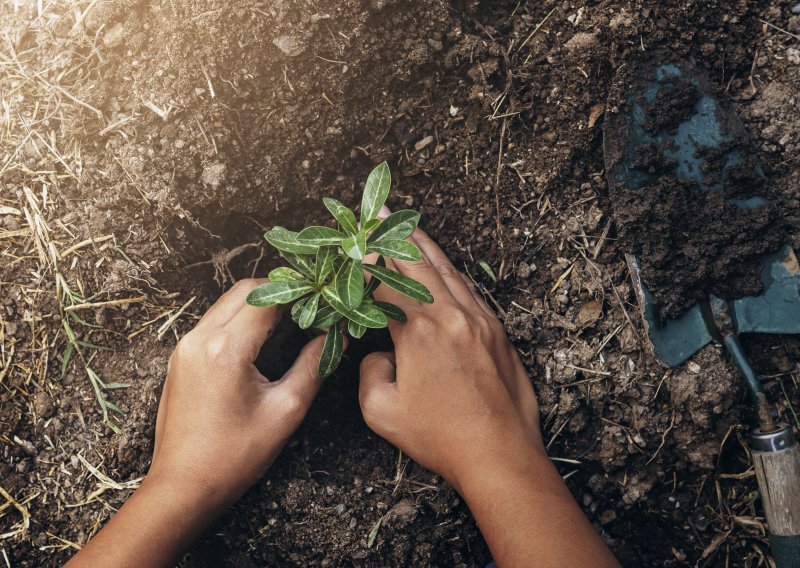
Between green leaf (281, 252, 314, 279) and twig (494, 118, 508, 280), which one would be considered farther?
twig (494, 118, 508, 280)

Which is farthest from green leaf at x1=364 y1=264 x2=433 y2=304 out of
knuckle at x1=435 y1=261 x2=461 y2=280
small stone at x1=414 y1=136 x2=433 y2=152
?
small stone at x1=414 y1=136 x2=433 y2=152

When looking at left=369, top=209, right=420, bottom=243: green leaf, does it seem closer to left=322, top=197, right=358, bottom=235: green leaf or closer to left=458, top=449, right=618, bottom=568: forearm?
left=322, top=197, right=358, bottom=235: green leaf

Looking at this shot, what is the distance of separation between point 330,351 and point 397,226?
0.48 m

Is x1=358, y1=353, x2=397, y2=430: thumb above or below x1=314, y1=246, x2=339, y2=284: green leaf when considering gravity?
below

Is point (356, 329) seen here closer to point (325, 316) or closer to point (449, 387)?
point (325, 316)

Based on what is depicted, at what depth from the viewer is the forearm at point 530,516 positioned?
1876mm

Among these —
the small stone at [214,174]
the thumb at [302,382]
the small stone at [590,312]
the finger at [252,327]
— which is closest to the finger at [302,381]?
the thumb at [302,382]

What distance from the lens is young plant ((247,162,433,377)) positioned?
190 cm

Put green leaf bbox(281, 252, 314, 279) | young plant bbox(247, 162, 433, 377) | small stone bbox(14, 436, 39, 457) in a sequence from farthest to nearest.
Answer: small stone bbox(14, 436, 39, 457) < green leaf bbox(281, 252, 314, 279) < young plant bbox(247, 162, 433, 377)

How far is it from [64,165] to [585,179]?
6.64 feet

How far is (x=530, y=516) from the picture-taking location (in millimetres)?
1946

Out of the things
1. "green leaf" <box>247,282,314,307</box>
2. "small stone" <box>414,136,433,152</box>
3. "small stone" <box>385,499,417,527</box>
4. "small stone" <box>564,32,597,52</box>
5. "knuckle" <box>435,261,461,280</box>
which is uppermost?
"small stone" <box>564,32,597,52</box>

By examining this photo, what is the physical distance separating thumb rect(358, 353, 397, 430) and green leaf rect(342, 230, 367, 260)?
0.62 metres

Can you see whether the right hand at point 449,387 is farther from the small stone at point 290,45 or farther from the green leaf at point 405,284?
the small stone at point 290,45
